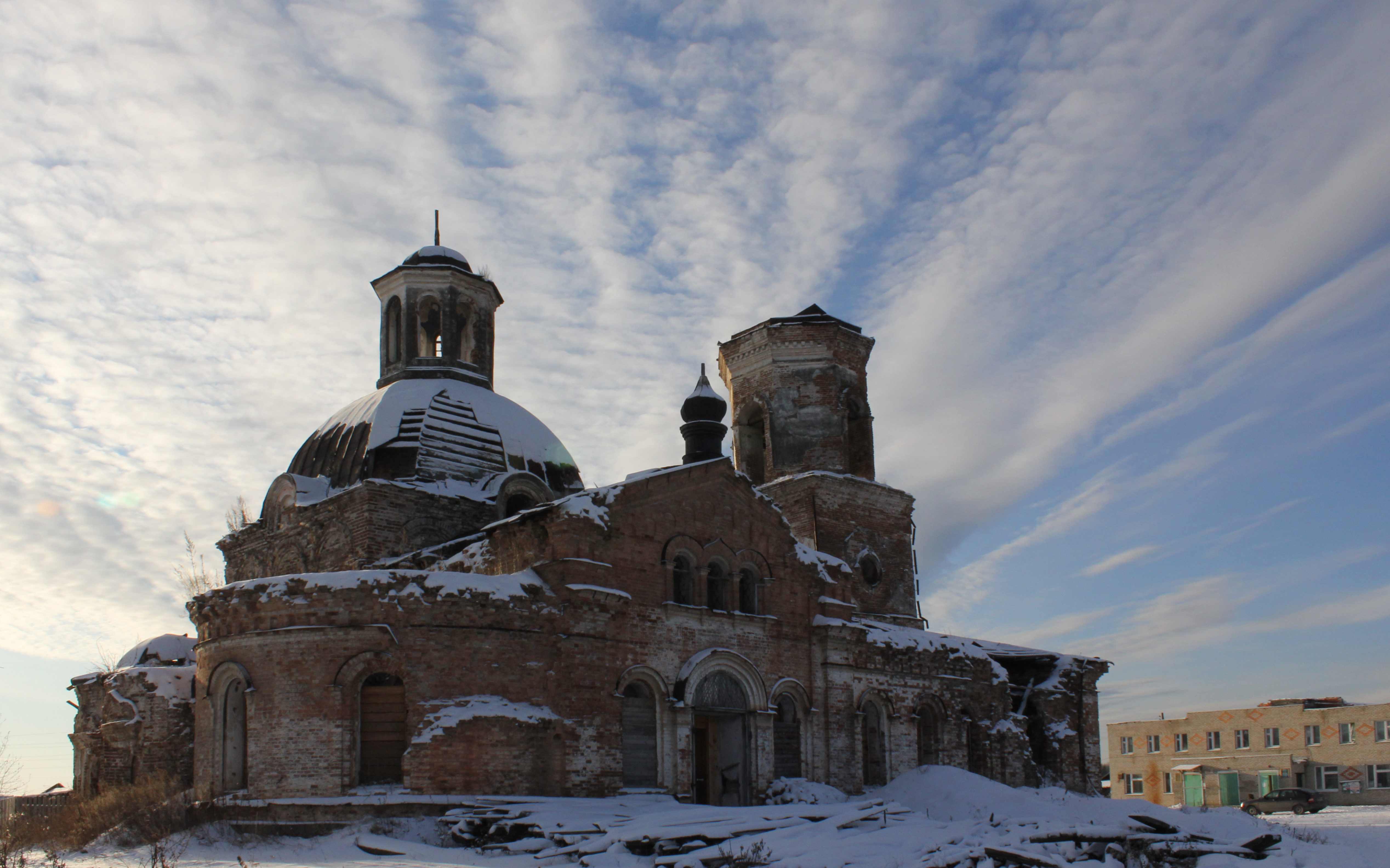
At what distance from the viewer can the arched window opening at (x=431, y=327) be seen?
2441 centimetres

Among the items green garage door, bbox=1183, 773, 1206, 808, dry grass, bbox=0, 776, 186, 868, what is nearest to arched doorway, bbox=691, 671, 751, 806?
dry grass, bbox=0, 776, 186, 868

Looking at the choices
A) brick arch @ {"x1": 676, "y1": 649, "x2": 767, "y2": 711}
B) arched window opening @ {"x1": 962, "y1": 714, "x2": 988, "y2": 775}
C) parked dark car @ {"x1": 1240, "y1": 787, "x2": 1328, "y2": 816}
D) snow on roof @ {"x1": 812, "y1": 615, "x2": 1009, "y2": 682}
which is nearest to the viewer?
brick arch @ {"x1": 676, "y1": 649, "x2": 767, "y2": 711}

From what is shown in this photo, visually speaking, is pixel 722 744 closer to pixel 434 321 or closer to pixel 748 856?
pixel 748 856

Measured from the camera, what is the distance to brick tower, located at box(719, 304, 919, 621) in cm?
2347

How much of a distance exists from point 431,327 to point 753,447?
7.74 metres

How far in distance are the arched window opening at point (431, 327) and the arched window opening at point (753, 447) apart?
702cm

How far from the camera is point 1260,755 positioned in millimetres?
38344

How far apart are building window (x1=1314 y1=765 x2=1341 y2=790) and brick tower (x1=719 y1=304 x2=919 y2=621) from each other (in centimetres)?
2124

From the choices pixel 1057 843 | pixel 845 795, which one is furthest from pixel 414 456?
pixel 1057 843

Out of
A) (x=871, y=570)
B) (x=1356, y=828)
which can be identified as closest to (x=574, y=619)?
(x=871, y=570)

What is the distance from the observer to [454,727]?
48.3 ft

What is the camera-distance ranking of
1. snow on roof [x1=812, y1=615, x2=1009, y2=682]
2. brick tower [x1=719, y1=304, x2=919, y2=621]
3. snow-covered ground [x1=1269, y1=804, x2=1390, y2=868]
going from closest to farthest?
snow-covered ground [x1=1269, y1=804, x2=1390, y2=868]
snow on roof [x1=812, y1=615, x2=1009, y2=682]
brick tower [x1=719, y1=304, x2=919, y2=621]

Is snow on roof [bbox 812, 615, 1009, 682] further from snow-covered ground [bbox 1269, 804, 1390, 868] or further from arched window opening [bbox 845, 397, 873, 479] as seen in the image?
snow-covered ground [bbox 1269, 804, 1390, 868]

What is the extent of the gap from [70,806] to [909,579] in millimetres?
16285
